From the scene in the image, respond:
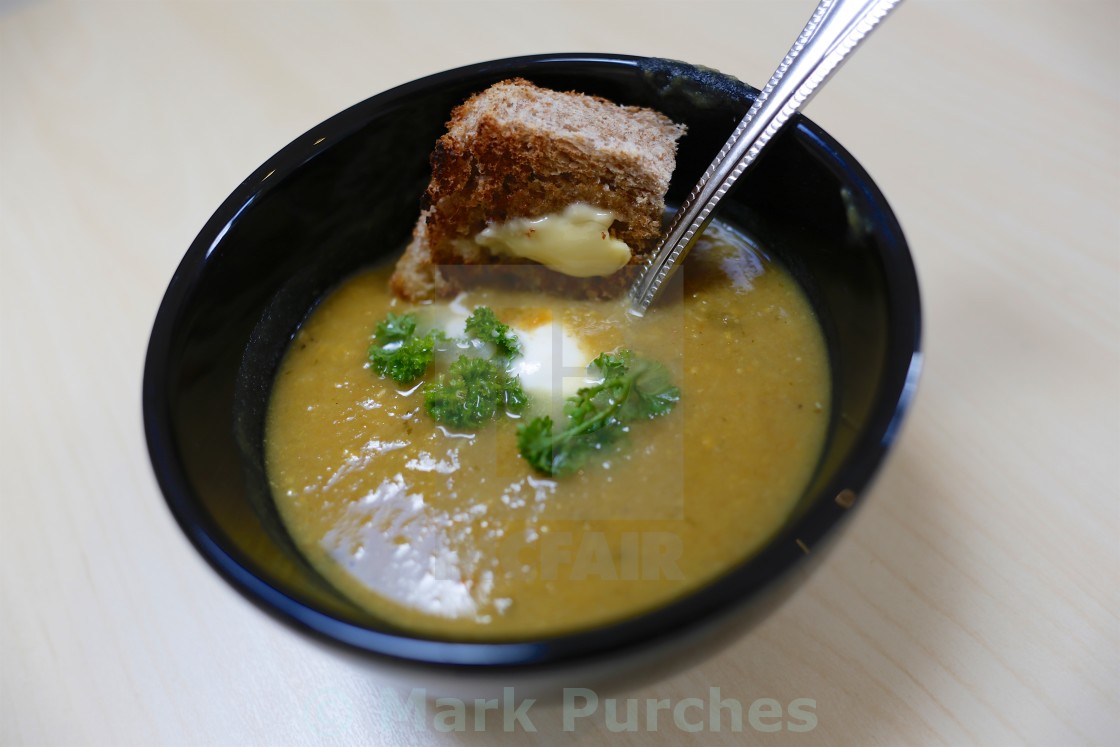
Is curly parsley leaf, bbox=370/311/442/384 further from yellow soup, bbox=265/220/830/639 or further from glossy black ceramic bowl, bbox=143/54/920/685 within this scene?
glossy black ceramic bowl, bbox=143/54/920/685

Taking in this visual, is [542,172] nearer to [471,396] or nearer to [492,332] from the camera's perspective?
[492,332]

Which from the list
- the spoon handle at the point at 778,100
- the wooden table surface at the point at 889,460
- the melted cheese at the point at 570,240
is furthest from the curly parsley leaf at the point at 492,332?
the wooden table surface at the point at 889,460

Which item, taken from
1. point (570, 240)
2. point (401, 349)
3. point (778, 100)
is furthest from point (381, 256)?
point (778, 100)

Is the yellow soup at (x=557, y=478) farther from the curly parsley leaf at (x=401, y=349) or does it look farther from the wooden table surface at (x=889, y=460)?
the wooden table surface at (x=889, y=460)

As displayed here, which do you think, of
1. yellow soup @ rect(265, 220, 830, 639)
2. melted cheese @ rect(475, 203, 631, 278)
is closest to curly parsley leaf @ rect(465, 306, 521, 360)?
yellow soup @ rect(265, 220, 830, 639)

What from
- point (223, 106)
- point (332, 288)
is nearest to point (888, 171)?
point (332, 288)
